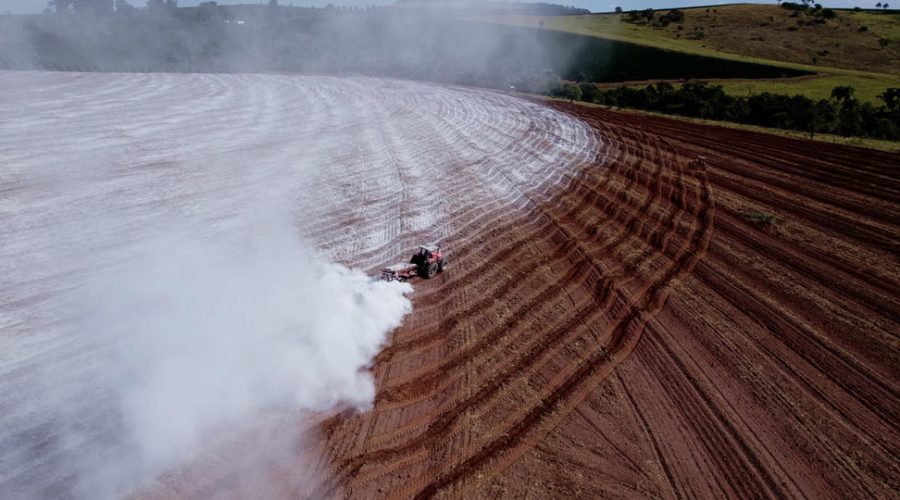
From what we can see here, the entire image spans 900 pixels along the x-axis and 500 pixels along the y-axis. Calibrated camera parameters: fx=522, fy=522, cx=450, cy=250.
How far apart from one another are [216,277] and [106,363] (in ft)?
8.29

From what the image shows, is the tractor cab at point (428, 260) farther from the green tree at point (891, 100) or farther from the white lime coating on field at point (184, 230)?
the green tree at point (891, 100)

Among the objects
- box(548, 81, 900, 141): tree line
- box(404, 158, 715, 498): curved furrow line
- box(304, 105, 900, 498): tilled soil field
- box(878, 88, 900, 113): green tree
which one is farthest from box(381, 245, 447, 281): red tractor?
box(878, 88, 900, 113): green tree

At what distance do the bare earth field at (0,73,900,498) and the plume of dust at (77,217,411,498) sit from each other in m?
0.36

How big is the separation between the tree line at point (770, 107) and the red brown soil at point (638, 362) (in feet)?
39.6

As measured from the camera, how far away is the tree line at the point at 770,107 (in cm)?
2619

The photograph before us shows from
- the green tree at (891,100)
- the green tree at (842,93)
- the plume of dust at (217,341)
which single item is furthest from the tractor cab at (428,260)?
the green tree at (842,93)

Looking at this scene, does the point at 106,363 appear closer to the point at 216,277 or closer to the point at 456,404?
the point at 216,277

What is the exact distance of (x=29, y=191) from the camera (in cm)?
1230

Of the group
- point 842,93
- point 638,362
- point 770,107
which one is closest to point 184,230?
point 638,362

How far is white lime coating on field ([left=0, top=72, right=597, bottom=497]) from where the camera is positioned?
23.6 ft

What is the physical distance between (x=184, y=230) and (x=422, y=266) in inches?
215

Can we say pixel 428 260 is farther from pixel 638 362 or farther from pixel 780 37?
pixel 780 37

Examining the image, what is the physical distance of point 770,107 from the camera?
28.0 meters

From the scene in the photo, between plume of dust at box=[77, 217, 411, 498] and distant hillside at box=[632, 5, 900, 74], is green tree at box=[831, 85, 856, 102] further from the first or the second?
plume of dust at box=[77, 217, 411, 498]
